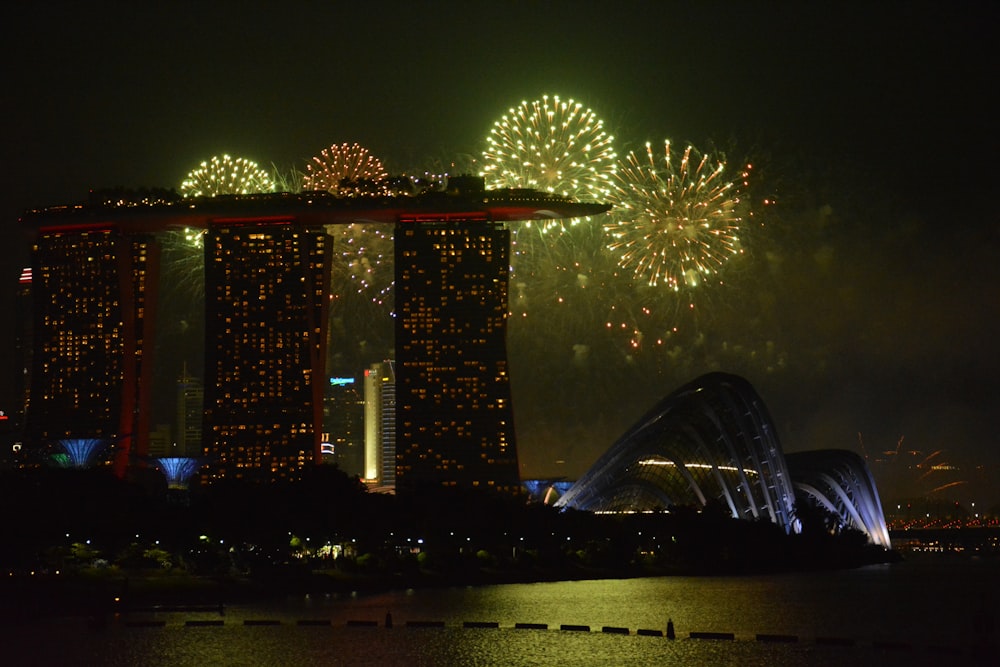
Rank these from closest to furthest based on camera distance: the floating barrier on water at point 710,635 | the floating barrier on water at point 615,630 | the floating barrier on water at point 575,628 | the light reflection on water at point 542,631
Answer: the light reflection on water at point 542,631
the floating barrier on water at point 615,630
the floating barrier on water at point 710,635
the floating barrier on water at point 575,628

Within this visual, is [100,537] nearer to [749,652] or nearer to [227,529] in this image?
[227,529]

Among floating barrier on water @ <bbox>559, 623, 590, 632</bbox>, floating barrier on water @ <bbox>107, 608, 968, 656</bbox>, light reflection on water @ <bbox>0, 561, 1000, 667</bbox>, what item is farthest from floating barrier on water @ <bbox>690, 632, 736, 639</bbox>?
floating barrier on water @ <bbox>559, 623, 590, 632</bbox>

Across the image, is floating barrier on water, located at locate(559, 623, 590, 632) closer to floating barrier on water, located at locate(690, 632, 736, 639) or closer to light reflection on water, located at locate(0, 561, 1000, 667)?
light reflection on water, located at locate(0, 561, 1000, 667)

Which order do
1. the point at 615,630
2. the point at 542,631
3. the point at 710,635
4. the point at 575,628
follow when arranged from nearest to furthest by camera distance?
1. the point at 710,635
2. the point at 615,630
3. the point at 542,631
4. the point at 575,628

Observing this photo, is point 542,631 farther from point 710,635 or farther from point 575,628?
point 710,635

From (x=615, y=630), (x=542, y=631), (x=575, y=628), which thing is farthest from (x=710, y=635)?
(x=542, y=631)

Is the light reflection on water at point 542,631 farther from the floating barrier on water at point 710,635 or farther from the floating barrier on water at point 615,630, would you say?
the floating barrier on water at point 710,635

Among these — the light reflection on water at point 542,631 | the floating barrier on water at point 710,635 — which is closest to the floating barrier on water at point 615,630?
the floating barrier on water at point 710,635

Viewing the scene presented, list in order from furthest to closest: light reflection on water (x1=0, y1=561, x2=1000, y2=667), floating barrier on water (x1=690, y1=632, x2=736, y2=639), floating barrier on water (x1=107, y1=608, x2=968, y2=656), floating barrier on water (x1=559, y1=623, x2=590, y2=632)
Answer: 1. floating barrier on water (x1=559, y1=623, x2=590, y2=632)
2. floating barrier on water (x1=690, y1=632, x2=736, y2=639)
3. floating barrier on water (x1=107, y1=608, x2=968, y2=656)
4. light reflection on water (x1=0, y1=561, x2=1000, y2=667)
